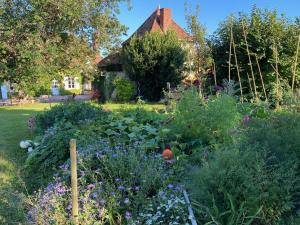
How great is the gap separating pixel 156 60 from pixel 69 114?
1172cm

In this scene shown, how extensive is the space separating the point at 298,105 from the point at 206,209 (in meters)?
3.18

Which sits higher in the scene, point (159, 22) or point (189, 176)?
point (159, 22)

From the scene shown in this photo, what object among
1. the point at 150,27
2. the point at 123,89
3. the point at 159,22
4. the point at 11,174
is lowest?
the point at 11,174

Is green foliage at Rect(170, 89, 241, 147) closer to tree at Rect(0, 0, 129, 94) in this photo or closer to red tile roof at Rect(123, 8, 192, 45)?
tree at Rect(0, 0, 129, 94)

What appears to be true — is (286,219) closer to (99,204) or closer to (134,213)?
(134,213)

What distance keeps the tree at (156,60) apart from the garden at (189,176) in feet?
42.3

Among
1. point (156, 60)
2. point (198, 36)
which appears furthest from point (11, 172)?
point (156, 60)

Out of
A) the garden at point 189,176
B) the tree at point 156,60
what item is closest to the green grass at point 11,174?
the garden at point 189,176

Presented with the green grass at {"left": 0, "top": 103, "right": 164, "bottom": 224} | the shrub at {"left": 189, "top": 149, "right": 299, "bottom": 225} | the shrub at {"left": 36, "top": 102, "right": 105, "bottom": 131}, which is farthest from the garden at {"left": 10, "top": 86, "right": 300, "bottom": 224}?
the shrub at {"left": 36, "top": 102, "right": 105, "bottom": 131}

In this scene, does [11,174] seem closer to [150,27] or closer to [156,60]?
[156,60]

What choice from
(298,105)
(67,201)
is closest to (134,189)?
(67,201)

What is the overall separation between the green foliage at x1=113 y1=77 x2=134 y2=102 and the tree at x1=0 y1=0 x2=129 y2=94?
2717 mm

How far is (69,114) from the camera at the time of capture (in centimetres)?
618

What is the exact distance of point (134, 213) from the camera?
2.78 meters
